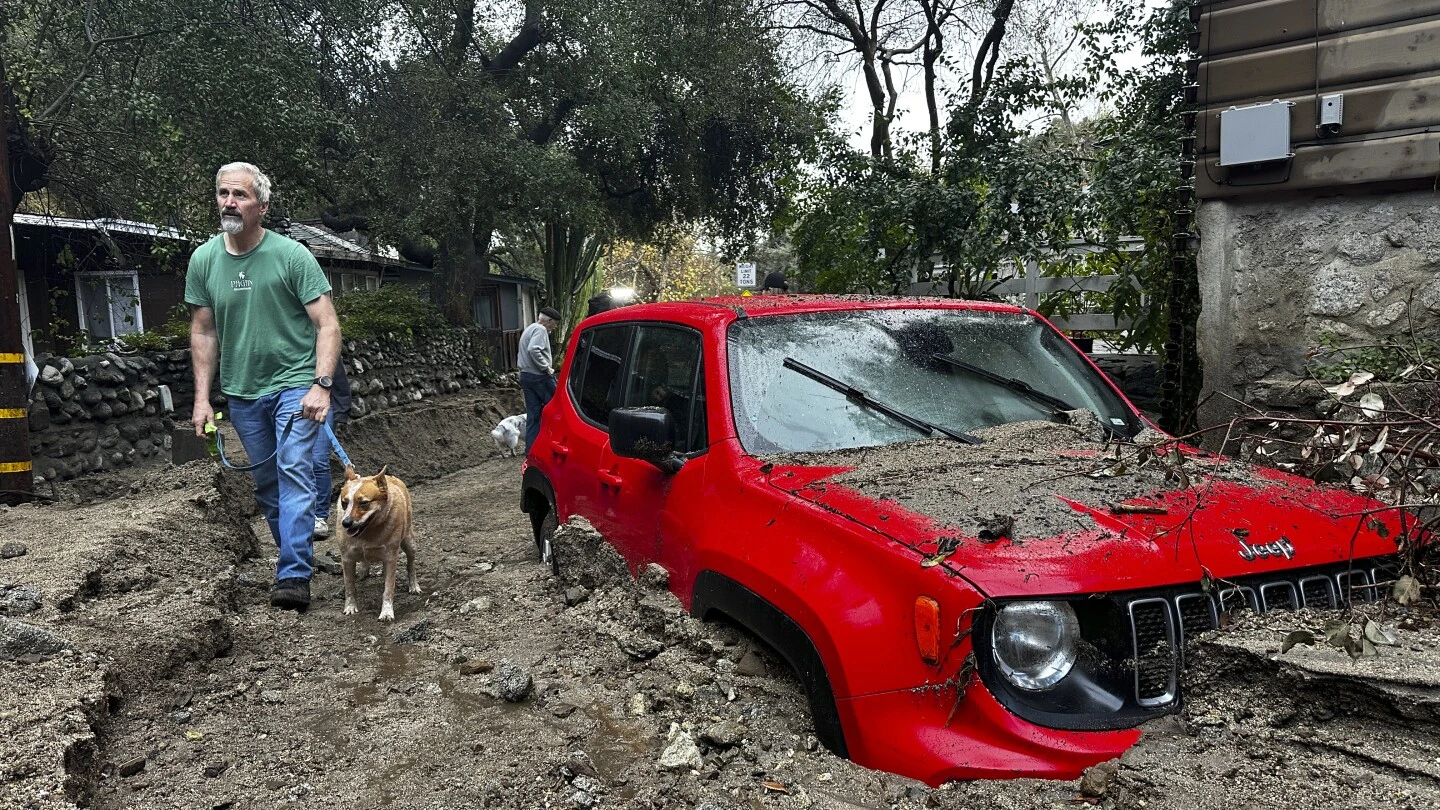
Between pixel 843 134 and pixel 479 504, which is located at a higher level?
pixel 843 134

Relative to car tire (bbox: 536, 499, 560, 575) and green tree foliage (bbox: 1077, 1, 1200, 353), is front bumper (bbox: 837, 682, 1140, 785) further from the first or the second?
green tree foliage (bbox: 1077, 1, 1200, 353)

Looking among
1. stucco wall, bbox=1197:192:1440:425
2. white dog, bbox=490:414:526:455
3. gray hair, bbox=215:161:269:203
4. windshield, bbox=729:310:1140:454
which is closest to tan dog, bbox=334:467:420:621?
gray hair, bbox=215:161:269:203

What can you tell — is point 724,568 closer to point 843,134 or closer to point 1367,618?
point 1367,618

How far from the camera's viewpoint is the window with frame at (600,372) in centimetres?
459

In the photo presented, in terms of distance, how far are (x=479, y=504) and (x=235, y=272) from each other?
496cm

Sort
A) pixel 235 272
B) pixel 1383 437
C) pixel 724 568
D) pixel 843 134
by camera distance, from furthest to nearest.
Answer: pixel 843 134 → pixel 235 272 → pixel 724 568 → pixel 1383 437

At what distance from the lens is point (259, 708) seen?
11.8ft

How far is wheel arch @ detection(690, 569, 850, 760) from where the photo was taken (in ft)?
8.31

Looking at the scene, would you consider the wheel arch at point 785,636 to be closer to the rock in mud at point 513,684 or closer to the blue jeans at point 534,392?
the rock in mud at point 513,684

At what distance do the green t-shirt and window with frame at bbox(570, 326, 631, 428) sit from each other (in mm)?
1372

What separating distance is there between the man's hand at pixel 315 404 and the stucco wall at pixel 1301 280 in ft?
17.0

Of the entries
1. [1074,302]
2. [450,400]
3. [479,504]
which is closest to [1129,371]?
[1074,302]

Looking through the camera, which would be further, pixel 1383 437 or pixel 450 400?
pixel 450 400

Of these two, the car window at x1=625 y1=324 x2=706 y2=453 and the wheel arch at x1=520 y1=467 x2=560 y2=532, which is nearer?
the car window at x1=625 y1=324 x2=706 y2=453
